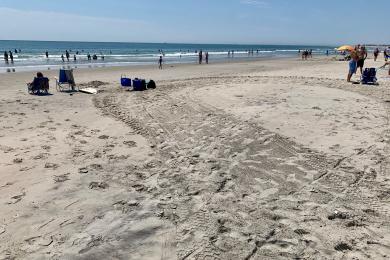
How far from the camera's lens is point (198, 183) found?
5.74m

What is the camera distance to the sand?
163 inches

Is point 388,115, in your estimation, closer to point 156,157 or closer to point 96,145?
point 156,157

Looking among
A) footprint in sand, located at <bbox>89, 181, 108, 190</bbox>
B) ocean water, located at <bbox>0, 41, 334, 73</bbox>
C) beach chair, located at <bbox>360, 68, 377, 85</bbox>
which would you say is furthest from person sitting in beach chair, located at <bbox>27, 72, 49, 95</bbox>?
ocean water, located at <bbox>0, 41, 334, 73</bbox>

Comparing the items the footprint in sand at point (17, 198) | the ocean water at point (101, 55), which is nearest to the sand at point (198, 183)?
the footprint in sand at point (17, 198)

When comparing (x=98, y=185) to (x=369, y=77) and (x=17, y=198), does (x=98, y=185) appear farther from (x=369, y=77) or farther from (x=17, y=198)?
(x=369, y=77)

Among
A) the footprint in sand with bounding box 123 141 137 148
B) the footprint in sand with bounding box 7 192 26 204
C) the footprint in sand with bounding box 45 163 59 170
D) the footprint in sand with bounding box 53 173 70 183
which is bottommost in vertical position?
the footprint in sand with bounding box 7 192 26 204

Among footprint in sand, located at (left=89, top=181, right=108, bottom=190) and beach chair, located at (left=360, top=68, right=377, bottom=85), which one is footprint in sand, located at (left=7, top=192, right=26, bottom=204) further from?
beach chair, located at (left=360, top=68, right=377, bottom=85)

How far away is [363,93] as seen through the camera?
13.6 meters

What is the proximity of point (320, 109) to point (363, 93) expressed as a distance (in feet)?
13.2

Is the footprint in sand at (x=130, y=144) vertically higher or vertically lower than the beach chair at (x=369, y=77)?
lower

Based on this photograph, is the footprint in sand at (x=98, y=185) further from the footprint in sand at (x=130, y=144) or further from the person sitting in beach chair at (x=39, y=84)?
the person sitting in beach chair at (x=39, y=84)

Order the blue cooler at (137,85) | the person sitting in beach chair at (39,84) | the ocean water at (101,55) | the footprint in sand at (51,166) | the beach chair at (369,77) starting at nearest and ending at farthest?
the footprint in sand at (51,166), the person sitting in beach chair at (39,84), the blue cooler at (137,85), the beach chair at (369,77), the ocean water at (101,55)

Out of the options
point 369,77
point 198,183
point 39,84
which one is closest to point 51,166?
point 198,183

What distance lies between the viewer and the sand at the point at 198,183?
4152 millimetres
